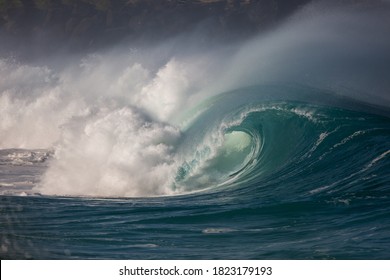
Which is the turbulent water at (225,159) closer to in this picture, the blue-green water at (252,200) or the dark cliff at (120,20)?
the blue-green water at (252,200)

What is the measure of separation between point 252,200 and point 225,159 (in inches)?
131

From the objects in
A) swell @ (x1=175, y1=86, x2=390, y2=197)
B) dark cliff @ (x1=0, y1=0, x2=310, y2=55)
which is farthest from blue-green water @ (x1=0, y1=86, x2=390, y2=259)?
dark cliff @ (x1=0, y1=0, x2=310, y2=55)

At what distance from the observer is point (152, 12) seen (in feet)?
117

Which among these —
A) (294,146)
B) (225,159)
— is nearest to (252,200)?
(225,159)

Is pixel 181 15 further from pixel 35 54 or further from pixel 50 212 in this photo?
pixel 50 212

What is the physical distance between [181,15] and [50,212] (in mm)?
23767

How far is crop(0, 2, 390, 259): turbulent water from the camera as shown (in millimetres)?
9953

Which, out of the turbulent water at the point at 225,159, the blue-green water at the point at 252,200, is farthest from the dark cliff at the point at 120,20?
the blue-green water at the point at 252,200

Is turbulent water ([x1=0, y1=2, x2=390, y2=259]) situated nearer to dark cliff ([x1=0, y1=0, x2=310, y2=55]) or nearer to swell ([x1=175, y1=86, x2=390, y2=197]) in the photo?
swell ([x1=175, y1=86, x2=390, y2=197])

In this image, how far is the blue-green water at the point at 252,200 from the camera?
9.48m

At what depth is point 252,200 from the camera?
1244cm

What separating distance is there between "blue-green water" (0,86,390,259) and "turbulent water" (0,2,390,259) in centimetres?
4

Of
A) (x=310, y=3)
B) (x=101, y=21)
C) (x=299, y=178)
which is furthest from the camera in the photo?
(x=101, y=21)
